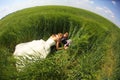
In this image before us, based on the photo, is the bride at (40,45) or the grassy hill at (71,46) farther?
the bride at (40,45)

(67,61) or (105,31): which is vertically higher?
(105,31)

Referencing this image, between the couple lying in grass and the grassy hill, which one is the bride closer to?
the couple lying in grass

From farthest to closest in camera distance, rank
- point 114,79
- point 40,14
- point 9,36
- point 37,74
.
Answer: point 40,14
point 9,36
point 114,79
point 37,74

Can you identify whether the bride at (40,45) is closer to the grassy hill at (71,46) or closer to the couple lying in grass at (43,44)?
the couple lying in grass at (43,44)

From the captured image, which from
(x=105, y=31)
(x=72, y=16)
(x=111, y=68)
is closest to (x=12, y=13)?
(x=72, y=16)

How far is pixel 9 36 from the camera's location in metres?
5.78

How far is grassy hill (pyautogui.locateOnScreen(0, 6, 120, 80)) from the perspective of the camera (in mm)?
4051

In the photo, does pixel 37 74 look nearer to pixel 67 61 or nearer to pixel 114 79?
pixel 67 61

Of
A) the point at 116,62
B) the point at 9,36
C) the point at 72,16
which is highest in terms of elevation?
the point at 72,16

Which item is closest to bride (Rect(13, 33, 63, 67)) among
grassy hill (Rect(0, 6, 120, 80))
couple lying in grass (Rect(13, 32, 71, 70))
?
couple lying in grass (Rect(13, 32, 71, 70))

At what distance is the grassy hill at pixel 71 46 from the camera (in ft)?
13.3

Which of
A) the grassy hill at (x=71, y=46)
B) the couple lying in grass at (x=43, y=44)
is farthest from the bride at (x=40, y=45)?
the grassy hill at (x=71, y=46)

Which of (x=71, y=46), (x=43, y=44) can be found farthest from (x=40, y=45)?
(x=71, y=46)

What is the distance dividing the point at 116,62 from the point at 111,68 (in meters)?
0.09
